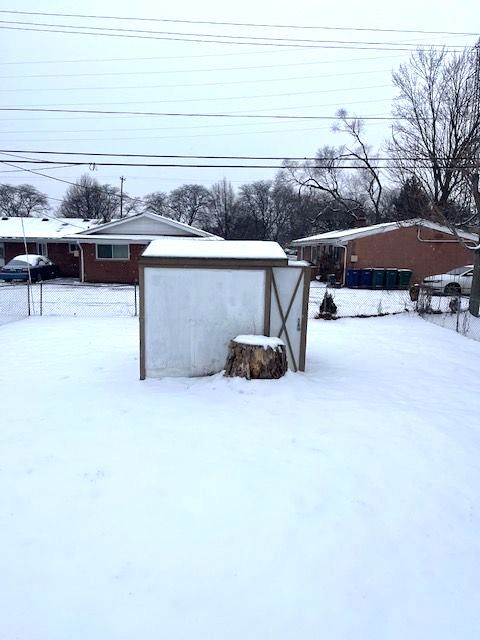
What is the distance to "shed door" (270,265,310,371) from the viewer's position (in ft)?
22.6

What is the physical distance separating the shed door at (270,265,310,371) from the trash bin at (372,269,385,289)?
17.4m

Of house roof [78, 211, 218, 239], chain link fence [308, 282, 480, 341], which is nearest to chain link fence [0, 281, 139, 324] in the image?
house roof [78, 211, 218, 239]

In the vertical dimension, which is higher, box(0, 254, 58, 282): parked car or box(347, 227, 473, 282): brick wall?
box(347, 227, 473, 282): brick wall

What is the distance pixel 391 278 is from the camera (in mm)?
23625

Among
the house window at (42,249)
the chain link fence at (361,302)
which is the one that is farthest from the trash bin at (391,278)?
the house window at (42,249)

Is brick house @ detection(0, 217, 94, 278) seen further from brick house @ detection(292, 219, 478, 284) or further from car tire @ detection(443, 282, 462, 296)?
car tire @ detection(443, 282, 462, 296)

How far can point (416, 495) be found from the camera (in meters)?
3.81

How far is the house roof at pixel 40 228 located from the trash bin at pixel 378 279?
1690 centimetres

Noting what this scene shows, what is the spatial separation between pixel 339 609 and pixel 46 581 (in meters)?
1.81

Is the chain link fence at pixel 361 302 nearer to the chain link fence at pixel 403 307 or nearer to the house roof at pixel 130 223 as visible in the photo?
the chain link fence at pixel 403 307

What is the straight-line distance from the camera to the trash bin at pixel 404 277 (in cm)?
2383

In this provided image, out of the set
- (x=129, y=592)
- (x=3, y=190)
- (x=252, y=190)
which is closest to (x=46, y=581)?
(x=129, y=592)

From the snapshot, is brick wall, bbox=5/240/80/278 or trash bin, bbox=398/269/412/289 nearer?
trash bin, bbox=398/269/412/289

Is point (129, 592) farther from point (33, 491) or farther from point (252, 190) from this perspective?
point (252, 190)
